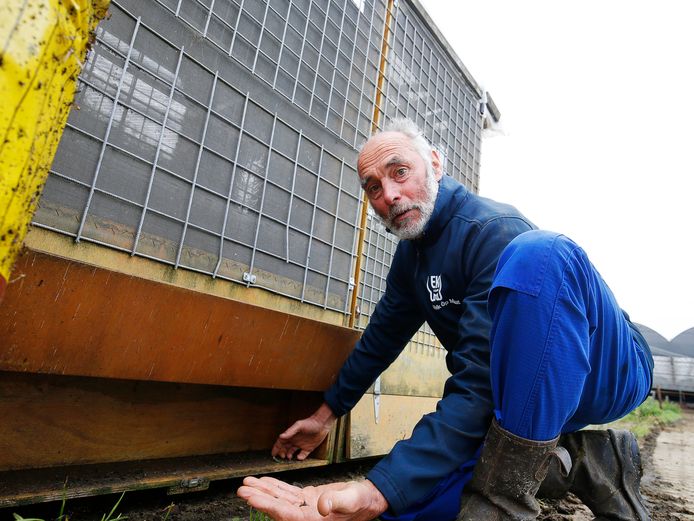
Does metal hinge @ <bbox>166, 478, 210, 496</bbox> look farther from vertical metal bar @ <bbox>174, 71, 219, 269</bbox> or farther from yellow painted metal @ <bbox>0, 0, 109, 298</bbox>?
yellow painted metal @ <bbox>0, 0, 109, 298</bbox>

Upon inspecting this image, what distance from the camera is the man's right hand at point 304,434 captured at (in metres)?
1.41

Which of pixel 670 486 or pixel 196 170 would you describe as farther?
pixel 670 486

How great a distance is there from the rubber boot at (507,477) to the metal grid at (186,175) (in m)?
0.91

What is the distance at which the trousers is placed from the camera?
0.77 m

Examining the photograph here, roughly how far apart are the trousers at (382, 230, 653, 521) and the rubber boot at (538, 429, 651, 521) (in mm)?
360

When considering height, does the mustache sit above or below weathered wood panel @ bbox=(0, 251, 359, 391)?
above

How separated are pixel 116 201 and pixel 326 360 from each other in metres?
0.80

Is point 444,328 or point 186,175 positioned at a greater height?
point 186,175

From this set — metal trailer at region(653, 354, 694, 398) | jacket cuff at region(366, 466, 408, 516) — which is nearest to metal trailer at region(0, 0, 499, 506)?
jacket cuff at region(366, 466, 408, 516)

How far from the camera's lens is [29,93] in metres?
0.49

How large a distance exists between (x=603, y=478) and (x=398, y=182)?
40.8 inches

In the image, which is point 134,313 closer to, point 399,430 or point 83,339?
point 83,339

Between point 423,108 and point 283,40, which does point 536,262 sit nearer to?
point 283,40

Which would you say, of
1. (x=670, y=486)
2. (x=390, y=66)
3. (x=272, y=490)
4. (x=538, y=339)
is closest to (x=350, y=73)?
(x=390, y=66)
